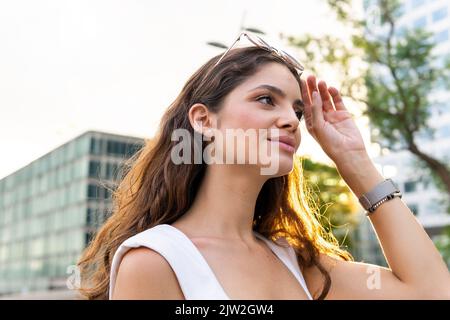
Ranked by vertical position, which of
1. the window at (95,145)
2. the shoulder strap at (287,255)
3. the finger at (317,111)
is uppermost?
the window at (95,145)

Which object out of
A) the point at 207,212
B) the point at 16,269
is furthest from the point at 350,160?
the point at 16,269

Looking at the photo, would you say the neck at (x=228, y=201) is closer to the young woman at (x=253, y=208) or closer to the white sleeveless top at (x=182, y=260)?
the young woman at (x=253, y=208)

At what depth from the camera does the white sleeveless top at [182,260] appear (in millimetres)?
1522

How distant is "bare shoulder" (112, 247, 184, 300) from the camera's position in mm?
1450

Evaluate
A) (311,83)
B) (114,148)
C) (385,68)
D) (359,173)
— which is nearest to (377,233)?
(359,173)

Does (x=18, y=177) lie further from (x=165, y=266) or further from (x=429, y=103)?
(x=165, y=266)

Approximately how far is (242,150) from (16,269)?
80.2 meters

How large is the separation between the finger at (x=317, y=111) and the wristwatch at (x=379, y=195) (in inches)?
13.9

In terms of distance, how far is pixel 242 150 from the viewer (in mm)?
1831

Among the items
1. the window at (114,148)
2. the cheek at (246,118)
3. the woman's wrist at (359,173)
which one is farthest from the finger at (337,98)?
the window at (114,148)

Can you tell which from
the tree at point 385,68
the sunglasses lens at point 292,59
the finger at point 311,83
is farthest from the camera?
the tree at point 385,68

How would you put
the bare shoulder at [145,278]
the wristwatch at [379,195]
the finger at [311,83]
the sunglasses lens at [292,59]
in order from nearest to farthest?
1. the bare shoulder at [145,278]
2. the wristwatch at [379,195]
3. the sunglasses lens at [292,59]
4. the finger at [311,83]

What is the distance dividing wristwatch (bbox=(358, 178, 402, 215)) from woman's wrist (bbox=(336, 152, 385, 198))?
0.08ft

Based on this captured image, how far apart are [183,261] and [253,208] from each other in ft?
1.60
